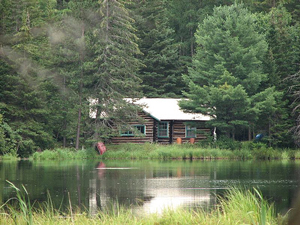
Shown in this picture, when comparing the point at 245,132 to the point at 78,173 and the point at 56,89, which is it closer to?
the point at 56,89

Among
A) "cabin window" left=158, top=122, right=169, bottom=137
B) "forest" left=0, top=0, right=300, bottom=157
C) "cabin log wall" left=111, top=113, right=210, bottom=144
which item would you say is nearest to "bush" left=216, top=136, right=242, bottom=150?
"forest" left=0, top=0, right=300, bottom=157

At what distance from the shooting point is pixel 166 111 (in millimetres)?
50438

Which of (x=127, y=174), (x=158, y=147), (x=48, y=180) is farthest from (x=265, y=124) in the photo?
(x=48, y=180)

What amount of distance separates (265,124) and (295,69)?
17.9 ft

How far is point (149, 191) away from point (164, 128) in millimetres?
29899

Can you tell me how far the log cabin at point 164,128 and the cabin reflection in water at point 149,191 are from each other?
1841 centimetres

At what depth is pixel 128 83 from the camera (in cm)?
4625

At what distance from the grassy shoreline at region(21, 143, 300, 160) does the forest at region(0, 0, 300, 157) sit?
126cm

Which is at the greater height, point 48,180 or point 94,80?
point 94,80

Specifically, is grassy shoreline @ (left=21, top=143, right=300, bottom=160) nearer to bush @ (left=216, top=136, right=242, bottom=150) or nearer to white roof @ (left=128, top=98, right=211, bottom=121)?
bush @ (left=216, top=136, right=242, bottom=150)

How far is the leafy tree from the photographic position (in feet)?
144

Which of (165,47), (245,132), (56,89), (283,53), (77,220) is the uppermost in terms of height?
(165,47)

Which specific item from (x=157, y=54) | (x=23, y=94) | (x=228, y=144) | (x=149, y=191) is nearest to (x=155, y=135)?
(x=228, y=144)

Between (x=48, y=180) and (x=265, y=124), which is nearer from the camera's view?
(x=48, y=180)
